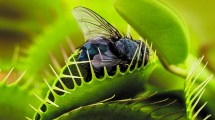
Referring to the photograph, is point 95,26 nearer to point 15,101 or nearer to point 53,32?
point 15,101

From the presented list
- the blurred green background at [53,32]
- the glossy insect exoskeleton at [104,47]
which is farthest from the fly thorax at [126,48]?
the blurred green background at [53,32]

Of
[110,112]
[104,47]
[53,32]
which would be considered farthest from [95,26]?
[53,32]

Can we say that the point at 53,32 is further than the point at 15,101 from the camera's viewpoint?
Yes

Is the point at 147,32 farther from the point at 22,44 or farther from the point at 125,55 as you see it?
the point at 22,44

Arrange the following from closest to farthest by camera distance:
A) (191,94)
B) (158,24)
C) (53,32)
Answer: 1. (191,94)
2. (158,24)
3. (53,32)

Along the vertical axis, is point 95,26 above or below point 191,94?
above

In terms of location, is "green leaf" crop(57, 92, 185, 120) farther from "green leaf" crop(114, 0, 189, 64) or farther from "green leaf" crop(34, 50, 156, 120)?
"green leaf" crop(114, 0, 189, 64)

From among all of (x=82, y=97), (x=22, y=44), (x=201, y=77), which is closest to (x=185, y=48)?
(x=201, y=77)
